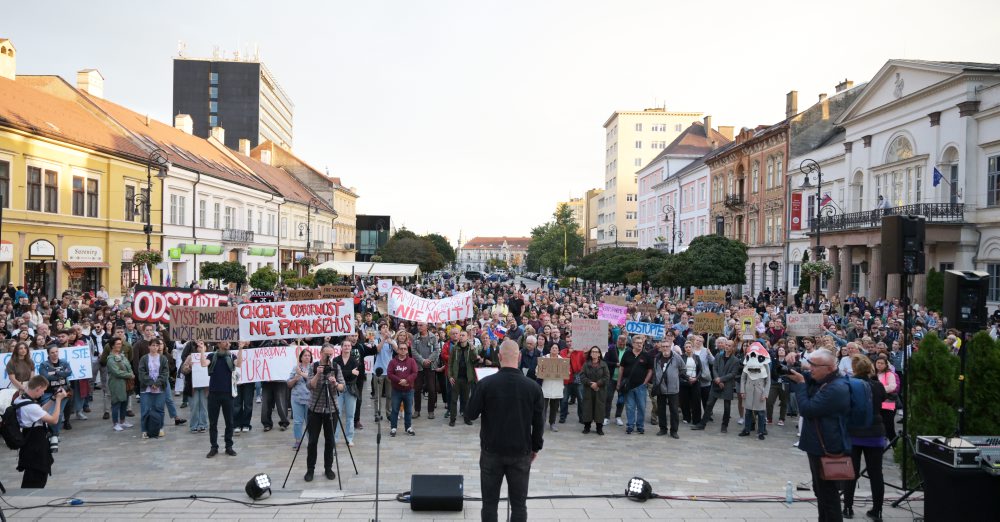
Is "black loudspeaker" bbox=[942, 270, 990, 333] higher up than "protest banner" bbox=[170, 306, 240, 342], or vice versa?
"black loudspeaker" bbox=[942, 270, 990, 333]

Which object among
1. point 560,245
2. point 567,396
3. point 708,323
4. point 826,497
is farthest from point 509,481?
point 560,245

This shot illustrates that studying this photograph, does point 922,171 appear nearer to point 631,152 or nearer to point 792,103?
point 792,103

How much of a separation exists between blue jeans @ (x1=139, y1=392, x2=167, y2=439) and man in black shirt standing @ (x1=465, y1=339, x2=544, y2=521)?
775cm

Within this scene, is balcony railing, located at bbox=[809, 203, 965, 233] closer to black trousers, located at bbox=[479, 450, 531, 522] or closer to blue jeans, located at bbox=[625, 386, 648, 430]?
blue jeans, located at bbox=[625, 386, 648, 430]

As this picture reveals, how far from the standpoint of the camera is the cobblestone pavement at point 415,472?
307 inches

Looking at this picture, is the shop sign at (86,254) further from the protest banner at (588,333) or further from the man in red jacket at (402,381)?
the protest banner at (588,333)

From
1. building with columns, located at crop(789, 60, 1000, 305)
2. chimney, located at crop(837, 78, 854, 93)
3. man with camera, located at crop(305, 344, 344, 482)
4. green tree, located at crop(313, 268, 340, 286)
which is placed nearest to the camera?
man with camera, located at crop(305, 344, 344, 482)

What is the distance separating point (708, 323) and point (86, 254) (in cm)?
3028

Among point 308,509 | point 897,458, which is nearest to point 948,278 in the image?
point 897,458

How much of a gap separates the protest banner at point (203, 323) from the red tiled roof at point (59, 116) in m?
22.0

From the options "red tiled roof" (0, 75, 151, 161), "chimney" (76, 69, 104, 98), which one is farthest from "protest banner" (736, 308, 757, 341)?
"chimney" (76, 69, 104, 98)

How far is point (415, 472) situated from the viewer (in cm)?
965

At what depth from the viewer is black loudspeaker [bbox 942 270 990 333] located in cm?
795

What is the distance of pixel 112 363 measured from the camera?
470 inches
